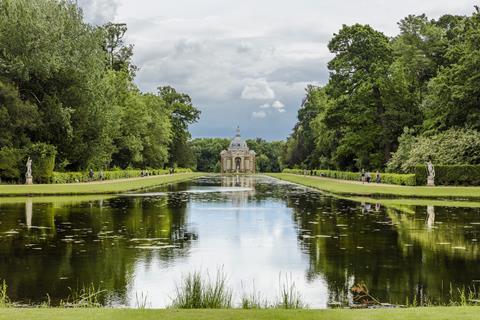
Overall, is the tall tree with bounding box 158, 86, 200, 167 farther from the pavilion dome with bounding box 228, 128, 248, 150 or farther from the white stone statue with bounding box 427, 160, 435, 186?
the white stone statue with bounding box 427, 160, 435, 186

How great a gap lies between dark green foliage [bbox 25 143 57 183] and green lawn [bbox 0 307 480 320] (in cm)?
4139

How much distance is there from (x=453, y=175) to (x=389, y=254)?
105ft

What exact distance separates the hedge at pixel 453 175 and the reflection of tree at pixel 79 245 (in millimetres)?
24798

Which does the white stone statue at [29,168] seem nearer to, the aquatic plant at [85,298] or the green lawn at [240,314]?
the aquatic plant at [85,298]

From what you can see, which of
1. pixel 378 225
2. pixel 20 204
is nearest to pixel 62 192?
pixel 20 204

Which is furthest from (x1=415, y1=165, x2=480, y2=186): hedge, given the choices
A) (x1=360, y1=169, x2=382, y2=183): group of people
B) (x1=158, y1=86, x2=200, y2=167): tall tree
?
(x1=158, y1=86, x2=200, y2=167): tall tree

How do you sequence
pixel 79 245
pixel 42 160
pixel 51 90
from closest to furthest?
pixel 79 245 < pixel 42 160 < pixel 51 90

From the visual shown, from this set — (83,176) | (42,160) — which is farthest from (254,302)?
(83,176)

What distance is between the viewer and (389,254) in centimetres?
1273

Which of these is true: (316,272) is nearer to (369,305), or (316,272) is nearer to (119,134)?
Answer: (369,305)

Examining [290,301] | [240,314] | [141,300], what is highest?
[240,314]

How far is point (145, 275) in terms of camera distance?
10508mm


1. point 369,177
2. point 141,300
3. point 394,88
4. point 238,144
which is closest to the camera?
point 141,300

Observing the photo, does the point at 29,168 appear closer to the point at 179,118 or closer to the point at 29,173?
the point at 29,173
